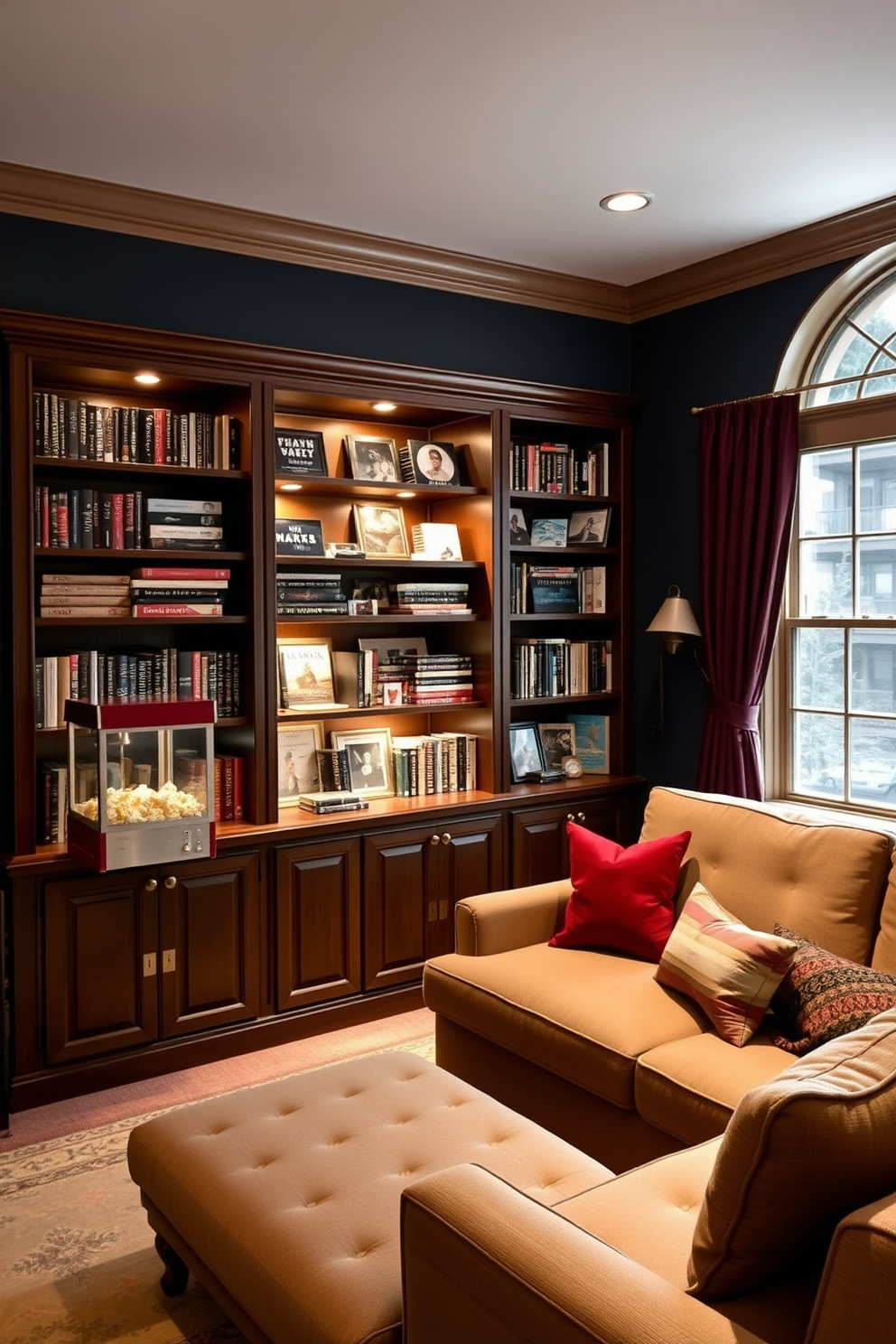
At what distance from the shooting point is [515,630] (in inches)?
187

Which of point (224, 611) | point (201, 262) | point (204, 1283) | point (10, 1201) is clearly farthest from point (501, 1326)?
point (201, 262)

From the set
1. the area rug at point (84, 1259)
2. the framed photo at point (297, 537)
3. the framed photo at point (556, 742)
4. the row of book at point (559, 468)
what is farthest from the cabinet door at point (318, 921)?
the row of book at point (559, 468)

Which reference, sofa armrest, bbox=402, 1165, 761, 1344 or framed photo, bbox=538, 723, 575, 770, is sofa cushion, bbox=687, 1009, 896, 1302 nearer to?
sofa armrest, bbox=402, 1165, 761, 1344

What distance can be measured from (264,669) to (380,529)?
2.68ft

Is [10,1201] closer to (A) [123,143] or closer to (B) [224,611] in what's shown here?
(B) [224,611]

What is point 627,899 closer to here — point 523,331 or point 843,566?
point 843,566

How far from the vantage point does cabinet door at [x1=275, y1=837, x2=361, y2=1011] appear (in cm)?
372

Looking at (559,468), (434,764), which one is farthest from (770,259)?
(434,764)

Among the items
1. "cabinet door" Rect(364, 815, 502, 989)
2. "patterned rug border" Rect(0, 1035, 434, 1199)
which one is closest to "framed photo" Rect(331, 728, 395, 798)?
"cabinet door" Rect(364, 815, 502, 989)

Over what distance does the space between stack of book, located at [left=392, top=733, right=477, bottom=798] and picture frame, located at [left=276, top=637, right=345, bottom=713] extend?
1.14 ft

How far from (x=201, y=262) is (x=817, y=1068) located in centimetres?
325

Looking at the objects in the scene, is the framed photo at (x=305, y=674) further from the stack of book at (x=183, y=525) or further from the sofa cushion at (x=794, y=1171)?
the sofa cushion at (x=794, y=1171)

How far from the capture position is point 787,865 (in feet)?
9.46

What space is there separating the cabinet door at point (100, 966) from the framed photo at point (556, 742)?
74.4 inches
